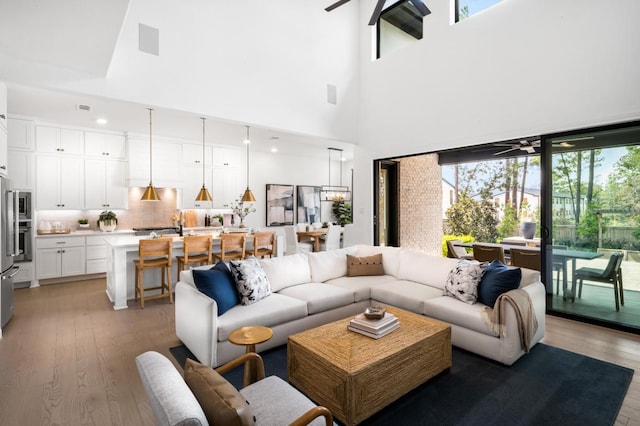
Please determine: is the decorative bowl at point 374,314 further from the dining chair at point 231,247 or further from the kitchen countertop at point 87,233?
the kitchen countertop at point 87,233

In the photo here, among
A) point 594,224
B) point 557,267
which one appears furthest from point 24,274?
point 594,224

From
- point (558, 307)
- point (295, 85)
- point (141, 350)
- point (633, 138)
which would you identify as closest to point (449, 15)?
point (295, 85)

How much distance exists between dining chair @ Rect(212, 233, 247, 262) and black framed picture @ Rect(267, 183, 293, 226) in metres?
3.68

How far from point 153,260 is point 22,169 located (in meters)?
3.27

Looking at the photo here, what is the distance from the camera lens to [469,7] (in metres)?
5.26

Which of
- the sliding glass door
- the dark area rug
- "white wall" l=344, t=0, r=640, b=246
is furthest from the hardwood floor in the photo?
"white wall" l=344, t=0, r=640, b=246

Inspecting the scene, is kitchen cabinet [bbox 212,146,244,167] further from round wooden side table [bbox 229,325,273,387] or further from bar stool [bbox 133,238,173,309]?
round wooden side table [bbox 229,325,273,387]

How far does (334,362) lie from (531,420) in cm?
136

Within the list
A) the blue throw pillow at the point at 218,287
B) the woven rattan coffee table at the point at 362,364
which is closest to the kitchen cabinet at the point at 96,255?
the blue throw pillow at the point at 218,287

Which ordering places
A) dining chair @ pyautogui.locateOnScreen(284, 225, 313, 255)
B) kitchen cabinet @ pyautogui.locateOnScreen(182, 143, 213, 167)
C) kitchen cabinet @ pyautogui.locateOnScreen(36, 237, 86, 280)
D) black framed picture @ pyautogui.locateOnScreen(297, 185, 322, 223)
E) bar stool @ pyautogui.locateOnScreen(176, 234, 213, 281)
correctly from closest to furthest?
bar stool @ pyautogui.locateOnScreen(176, 234, 213, 281)
kitchen cabinet @ pyautogui.locateOnScreen(36, 237, 86, 280)
dining chair @ pyautogui.locateOnScreen(284, 225, 313, 255)
kitchen cabinet @ pyautogui.locateOnScreen(182, 143, 213, 167)
black framed picture @ pyautogui.locateOnScreen(297, 185, 322, 223)

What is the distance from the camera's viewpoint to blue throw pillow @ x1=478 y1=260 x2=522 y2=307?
3.16 meters

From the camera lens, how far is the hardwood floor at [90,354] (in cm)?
229

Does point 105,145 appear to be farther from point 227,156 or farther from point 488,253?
point 488,253

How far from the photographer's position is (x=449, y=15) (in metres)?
5.43
